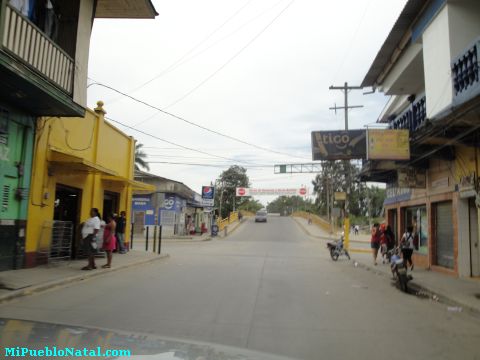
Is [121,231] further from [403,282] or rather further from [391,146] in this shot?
[403,282]

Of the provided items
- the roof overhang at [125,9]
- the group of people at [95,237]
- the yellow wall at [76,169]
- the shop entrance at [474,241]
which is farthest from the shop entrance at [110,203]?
the shop entrance at [474,241]

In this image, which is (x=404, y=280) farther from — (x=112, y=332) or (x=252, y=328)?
(x=112, y=332)

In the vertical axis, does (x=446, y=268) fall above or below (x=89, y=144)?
below

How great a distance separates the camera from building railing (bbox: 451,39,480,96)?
Answer: 32.2ft

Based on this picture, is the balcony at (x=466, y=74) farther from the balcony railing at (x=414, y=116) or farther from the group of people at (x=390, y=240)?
the group of people at (x=390, y=240)

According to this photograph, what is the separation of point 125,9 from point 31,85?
4.91 m

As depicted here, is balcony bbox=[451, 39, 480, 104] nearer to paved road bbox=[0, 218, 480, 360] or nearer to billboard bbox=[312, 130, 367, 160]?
paved road bbox=[0, 218, 480, 360]

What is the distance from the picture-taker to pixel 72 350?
2.60 m

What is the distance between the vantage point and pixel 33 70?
399 inches

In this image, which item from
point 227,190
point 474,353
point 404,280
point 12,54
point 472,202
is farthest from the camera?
point 227,190

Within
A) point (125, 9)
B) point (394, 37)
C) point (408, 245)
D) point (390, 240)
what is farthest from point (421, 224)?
point (125, 9)

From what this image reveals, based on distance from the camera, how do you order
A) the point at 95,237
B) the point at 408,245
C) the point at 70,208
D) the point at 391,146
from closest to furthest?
the point at 95,237 < the point at 391,146 < the point at 408,245 < the point at 70,208

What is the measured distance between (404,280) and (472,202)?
12.3 feet

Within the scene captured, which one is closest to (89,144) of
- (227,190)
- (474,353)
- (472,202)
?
(472,202)
